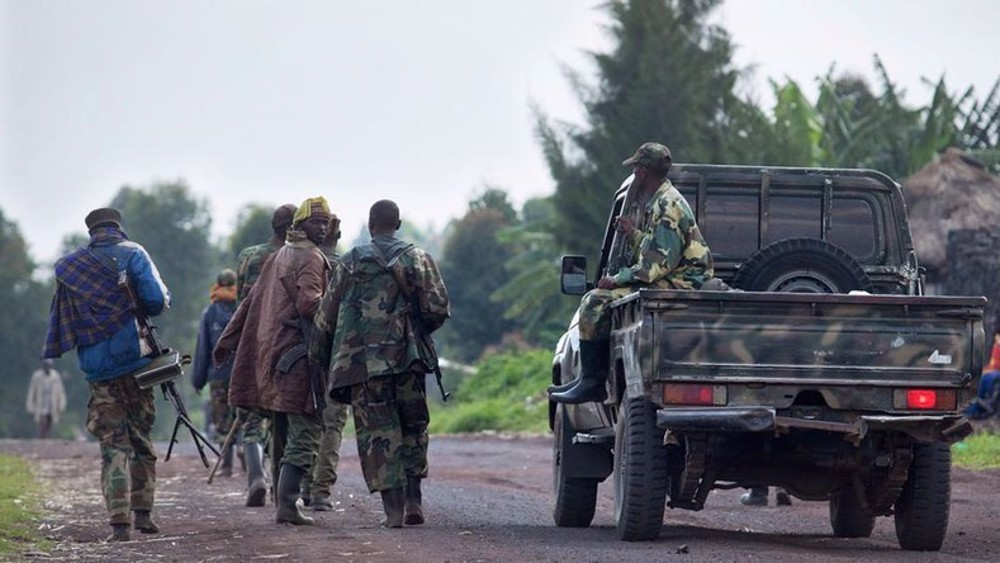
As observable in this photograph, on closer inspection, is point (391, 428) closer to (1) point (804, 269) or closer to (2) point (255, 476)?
(1) point (804, 269)

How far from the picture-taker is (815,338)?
9.62 m

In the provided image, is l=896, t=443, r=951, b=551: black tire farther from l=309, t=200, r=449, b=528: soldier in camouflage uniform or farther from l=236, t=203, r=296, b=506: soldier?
l=236, t=203, r=296, b=506: soldier

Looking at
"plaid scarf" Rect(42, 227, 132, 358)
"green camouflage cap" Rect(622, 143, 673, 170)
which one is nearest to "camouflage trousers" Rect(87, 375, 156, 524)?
"plaid scarf" Rect(42, 227, 132, 358)

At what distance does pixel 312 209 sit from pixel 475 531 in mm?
2444

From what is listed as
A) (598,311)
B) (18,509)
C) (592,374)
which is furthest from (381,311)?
(18,509)

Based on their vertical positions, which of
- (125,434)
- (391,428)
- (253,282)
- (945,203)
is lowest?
(125,434)

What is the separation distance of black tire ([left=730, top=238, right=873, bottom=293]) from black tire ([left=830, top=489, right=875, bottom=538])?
1396 millimetres

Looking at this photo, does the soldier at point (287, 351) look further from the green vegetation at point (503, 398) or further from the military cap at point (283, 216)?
the green vegetation at point (503, 398)

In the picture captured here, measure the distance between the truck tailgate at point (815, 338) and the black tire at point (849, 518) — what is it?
187cm

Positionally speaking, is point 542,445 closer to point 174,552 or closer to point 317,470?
point 317,470

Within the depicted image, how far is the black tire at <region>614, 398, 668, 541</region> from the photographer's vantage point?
9.93 metres

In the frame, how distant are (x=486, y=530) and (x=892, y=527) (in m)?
2.98

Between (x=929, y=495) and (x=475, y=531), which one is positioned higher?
(x=929, y=495)

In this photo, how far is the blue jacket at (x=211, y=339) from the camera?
16.5 metres
